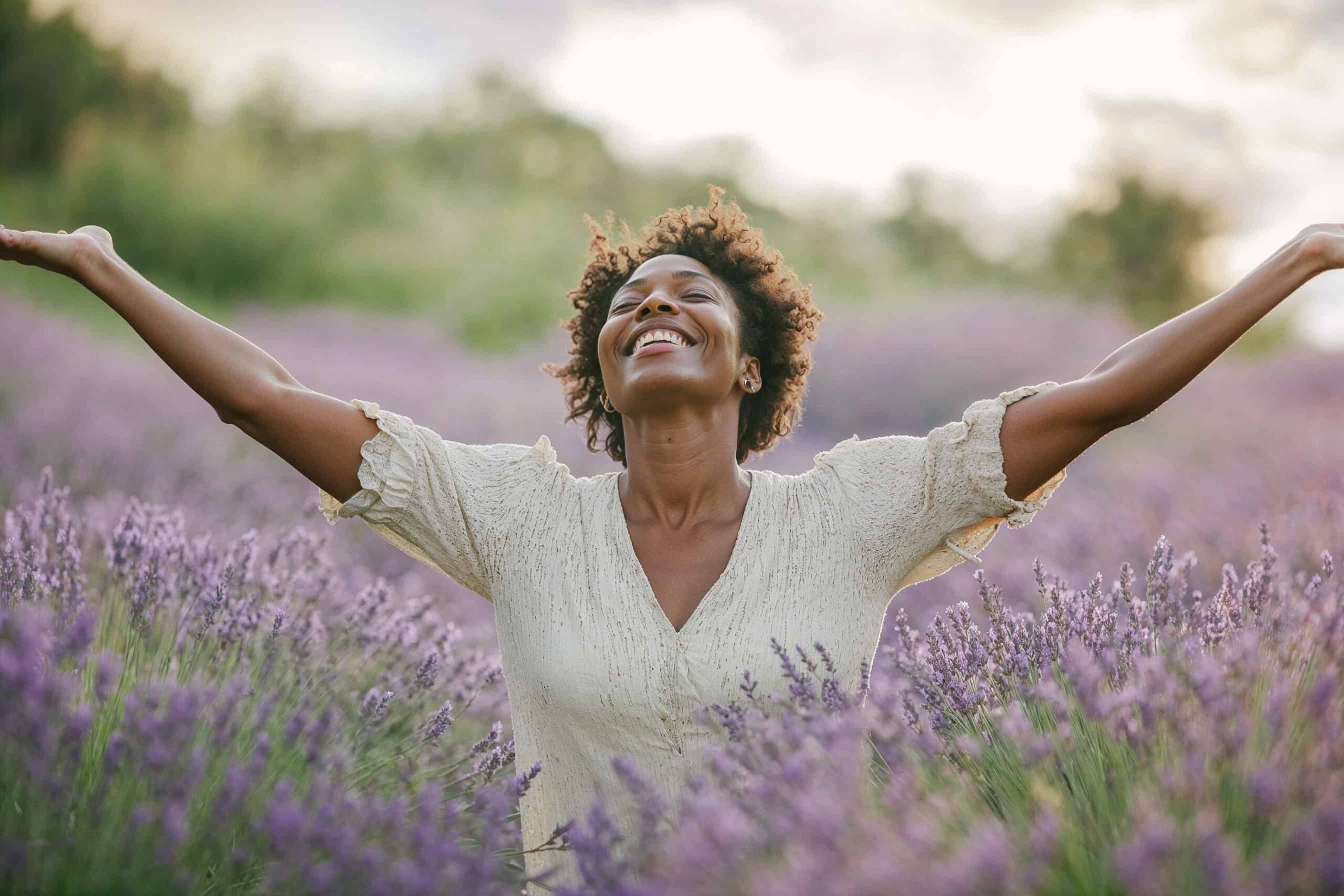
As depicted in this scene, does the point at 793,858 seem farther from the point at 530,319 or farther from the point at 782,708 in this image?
the point at 530,319

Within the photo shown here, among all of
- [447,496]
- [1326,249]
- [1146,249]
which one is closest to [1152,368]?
[1326,249]

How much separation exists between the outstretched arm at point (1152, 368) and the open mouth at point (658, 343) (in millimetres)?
648

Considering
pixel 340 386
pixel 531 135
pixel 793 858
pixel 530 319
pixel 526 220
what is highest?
pixel 531 135

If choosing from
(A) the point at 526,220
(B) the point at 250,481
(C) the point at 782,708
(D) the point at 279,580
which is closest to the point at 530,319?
(A) the point at 526,220

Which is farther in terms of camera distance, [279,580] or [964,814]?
[279,580]

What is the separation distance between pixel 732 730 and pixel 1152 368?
2.98 ft

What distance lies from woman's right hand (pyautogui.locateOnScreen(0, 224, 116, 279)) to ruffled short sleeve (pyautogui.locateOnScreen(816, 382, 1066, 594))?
1.42 meters

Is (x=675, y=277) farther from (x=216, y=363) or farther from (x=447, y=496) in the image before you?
(x=216, y=363)

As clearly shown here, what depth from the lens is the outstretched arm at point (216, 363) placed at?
183 centimetres

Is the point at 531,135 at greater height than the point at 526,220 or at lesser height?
greater

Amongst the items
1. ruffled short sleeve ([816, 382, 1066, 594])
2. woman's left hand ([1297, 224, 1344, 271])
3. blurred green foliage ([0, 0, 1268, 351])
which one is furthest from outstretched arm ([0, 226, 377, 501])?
blurred green foliage ([0, 0, 1268, 351])

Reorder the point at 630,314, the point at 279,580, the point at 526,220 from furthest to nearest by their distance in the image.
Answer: the point at 526,220 < the point at 279,580 < the point at 630,314

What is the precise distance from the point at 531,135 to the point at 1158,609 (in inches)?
772

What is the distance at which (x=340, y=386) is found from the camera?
646 cm
